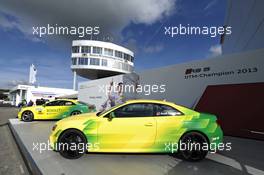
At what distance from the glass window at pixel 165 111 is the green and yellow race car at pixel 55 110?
7.82 m

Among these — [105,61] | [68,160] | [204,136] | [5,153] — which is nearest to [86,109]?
[5,153]

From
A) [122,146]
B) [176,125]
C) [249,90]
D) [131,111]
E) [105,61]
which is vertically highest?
[105,61]

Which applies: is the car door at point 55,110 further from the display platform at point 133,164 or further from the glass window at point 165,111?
the glass window at point 165,111

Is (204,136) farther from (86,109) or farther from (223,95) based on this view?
(86,109)

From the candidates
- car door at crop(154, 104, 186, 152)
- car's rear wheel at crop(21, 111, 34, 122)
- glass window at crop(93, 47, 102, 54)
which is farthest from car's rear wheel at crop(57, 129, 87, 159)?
glass window at crop(93, 47, 102, 54)

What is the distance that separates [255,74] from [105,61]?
47630 millimetres

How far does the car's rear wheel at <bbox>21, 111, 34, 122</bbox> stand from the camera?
11.2 m

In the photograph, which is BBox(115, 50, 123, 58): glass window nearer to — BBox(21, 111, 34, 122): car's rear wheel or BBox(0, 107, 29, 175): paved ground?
BBox(21, 111, 34, 122): car's rear wheel

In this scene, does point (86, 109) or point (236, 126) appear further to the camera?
point (86, 109)

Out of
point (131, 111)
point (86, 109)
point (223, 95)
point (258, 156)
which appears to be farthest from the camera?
point (86, 109)

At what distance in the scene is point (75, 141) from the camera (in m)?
4.59

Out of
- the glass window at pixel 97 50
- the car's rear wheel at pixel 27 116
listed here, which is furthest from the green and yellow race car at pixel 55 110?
the glass window at pixel 97 50

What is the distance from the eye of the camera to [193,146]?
460 centimetres

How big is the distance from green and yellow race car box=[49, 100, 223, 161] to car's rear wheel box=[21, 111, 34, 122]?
7782 mm
